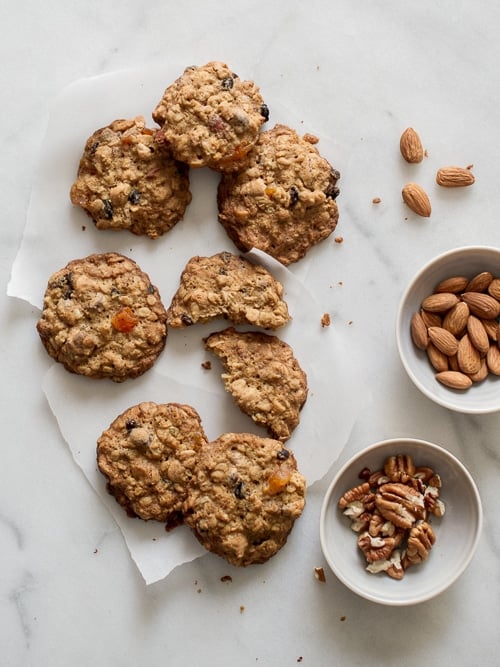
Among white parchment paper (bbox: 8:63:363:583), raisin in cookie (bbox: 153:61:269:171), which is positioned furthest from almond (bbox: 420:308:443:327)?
raisin in cookie (bbox: 153:61:269:171)

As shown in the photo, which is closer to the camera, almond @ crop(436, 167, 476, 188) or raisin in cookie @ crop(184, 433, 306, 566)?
raisin in cookie @ crop(184, 433, 306, 566)

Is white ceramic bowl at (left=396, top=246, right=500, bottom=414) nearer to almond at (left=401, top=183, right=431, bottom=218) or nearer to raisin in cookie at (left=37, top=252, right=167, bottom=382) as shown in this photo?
almond at (left=401, top=183, right=431, bottom=218)

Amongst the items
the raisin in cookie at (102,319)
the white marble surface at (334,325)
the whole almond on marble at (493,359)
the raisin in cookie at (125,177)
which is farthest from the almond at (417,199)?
the raisin in cookie at (102,319)

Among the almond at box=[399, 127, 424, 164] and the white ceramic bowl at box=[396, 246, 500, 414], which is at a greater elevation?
the almond at box=[399, 127, 424, 164]

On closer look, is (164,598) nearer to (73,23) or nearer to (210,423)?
(210,423)

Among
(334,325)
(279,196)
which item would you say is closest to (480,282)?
(334,325)
